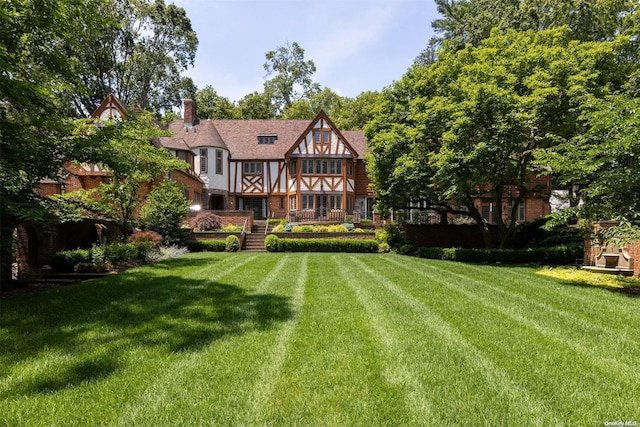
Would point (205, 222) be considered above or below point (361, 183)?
below

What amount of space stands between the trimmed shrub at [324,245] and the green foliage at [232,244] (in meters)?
2.18

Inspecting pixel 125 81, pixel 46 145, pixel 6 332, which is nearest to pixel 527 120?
pixel 46 145

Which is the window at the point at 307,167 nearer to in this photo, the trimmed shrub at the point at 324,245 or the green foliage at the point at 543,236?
the trimmed shrub at the point at 324,245

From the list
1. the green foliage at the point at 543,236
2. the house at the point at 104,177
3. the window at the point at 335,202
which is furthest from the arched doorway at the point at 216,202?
the green foliage at the point at 543,236

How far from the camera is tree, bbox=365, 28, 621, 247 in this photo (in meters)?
13.4

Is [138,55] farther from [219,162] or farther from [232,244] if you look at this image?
[232,244]

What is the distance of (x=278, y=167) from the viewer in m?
31.4

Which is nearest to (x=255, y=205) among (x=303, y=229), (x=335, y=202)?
(x=335, y=202)

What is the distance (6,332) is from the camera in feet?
16.3

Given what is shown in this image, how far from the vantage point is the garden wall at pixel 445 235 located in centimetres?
2167

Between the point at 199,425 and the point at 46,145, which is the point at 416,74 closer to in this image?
the point at 46,145

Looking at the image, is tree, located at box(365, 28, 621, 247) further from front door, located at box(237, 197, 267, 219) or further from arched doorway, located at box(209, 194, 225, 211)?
arched doorway, located at box(209, 194, 225, 211)

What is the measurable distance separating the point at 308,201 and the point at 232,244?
10545mm

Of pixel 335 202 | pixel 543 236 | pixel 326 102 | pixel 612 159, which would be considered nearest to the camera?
pixel 612 159
